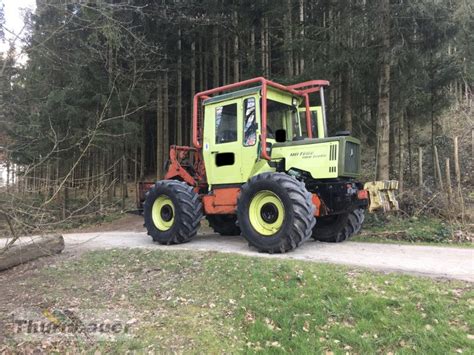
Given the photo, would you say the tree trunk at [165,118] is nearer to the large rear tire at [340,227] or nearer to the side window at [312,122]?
the side window at [312,122]

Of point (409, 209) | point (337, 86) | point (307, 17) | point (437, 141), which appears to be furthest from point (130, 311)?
point (437, 141)

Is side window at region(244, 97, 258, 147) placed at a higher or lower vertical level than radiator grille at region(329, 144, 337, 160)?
higher

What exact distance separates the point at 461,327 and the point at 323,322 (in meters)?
1.31

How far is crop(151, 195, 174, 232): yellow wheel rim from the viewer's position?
882 centimetres

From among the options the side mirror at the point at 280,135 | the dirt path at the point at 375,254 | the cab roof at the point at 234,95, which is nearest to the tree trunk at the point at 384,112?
the dirt path at the point at 375,254

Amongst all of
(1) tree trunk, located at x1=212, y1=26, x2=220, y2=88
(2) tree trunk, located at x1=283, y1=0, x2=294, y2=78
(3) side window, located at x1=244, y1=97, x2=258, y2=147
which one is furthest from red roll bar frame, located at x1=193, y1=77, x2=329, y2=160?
(1) tree trunk, located at x1=212, y1=26, x2=220, y2=88

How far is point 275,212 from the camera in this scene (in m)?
7.22

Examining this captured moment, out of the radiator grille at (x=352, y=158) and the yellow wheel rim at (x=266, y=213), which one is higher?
the radiator grille at (x=352, y=158)

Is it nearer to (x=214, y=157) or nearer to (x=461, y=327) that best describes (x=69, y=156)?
(x=214, y=157)

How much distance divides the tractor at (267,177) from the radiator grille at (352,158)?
2 cm

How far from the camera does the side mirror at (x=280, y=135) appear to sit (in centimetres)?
809

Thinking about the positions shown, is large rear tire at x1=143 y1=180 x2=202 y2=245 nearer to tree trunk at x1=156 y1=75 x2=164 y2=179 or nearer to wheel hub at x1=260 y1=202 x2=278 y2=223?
wheel hub at x1=260 y1=202 x2=278 y2=223

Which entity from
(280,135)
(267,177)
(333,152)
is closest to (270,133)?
(280,135)

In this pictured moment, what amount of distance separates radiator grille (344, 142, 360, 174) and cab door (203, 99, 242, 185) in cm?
202
